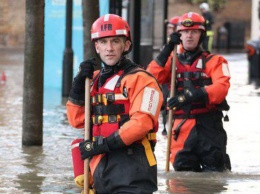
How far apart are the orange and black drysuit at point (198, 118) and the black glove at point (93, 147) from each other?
339 centimetres

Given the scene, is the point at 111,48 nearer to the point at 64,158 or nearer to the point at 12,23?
the point at 64,158

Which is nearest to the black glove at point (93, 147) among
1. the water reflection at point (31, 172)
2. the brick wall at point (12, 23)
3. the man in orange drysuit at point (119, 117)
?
the man in orange drysuit at point (119, 117)

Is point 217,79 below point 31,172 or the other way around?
the other way around

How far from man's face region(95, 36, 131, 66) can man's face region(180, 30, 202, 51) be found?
10.9 feet

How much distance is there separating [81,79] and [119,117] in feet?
1.22

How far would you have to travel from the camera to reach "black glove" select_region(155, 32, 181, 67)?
31.6ft

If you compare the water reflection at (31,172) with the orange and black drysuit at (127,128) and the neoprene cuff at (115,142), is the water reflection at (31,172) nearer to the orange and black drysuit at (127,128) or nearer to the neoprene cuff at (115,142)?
the orange and black drysuit at (127,128)

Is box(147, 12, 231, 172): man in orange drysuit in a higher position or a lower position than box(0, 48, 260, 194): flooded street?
higher

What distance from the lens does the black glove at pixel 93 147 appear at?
6.39m

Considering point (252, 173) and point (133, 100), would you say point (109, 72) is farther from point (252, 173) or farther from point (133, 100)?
point (252, 173)

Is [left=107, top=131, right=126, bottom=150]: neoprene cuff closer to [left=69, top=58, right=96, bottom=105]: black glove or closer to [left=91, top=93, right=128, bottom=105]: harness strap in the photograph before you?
[left=91, top=93, right=128, bottom=105]: harness strap

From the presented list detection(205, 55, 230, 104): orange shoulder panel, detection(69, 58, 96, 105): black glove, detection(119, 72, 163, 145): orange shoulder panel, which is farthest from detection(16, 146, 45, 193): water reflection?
detection(119, 72, 163, 145): orange shoulder panel

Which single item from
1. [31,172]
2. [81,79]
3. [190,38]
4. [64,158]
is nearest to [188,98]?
[190,38]

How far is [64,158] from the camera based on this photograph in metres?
11.8
